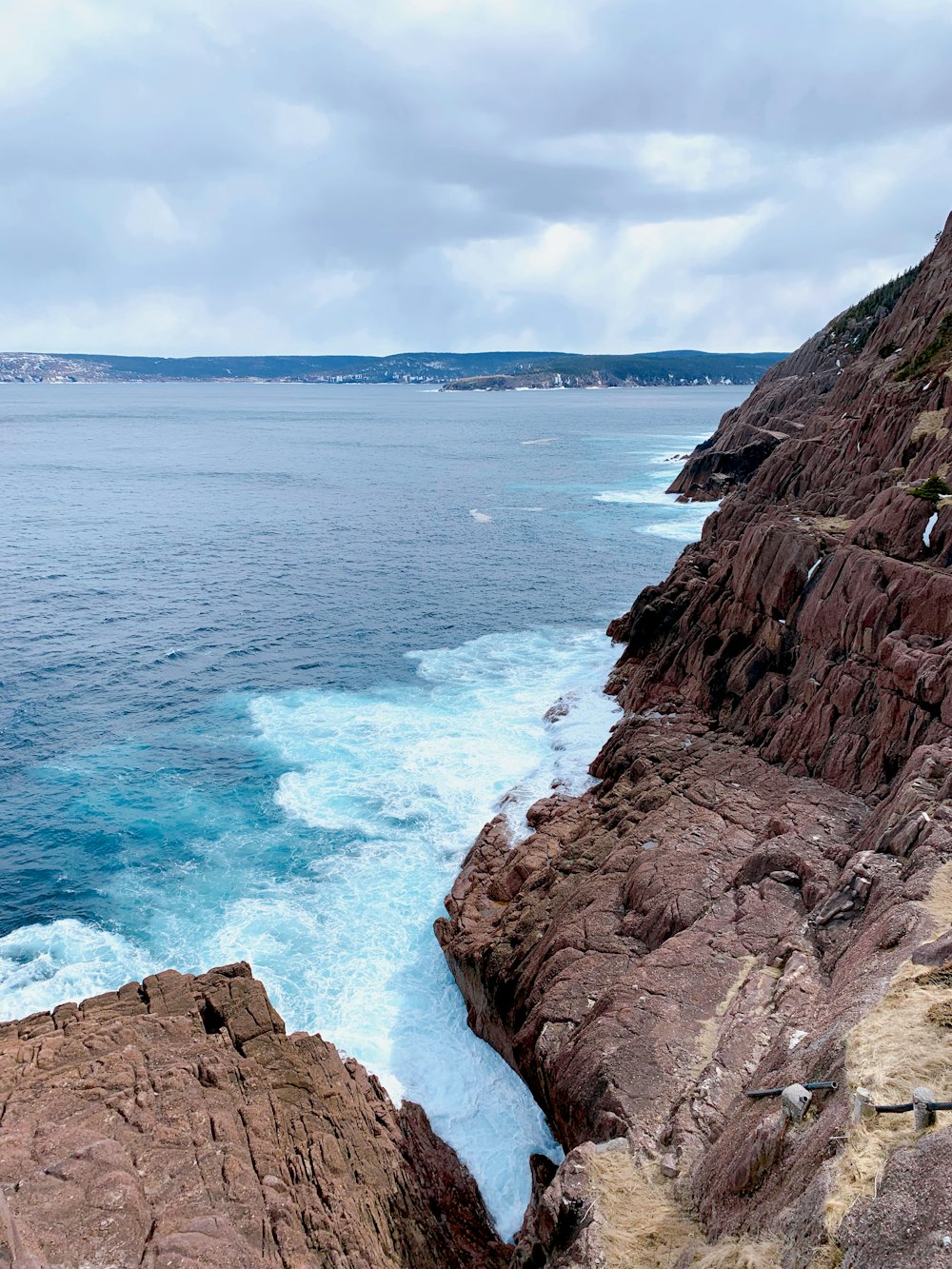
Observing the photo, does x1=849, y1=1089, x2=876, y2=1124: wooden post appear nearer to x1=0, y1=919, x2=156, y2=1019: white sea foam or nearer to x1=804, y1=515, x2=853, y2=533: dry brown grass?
x1=0, y1=919, x2=156, y2=1019: white sea foam

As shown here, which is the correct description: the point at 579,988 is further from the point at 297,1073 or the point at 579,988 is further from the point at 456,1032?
the point at 297,1073

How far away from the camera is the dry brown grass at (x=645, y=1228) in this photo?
13957 millimetres

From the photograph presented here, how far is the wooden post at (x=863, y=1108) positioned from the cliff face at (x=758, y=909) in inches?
9.4

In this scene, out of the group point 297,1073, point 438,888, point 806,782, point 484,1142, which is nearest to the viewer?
point 297,1073

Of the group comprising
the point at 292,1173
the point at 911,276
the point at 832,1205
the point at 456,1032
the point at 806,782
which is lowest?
the point at 456,1032

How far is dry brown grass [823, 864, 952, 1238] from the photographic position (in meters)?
12.6

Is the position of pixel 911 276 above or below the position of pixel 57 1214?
above

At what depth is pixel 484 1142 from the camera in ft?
84.5

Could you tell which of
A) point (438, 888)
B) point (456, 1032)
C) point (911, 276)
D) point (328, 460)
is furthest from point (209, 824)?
point (328, 460)

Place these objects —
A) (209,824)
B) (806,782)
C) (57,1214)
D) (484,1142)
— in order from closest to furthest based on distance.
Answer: (57,1214) < (484,1142) < (806,782) < (209,824)

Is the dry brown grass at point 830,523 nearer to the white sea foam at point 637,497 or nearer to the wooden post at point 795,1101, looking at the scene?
the wooden post at point 795,1101

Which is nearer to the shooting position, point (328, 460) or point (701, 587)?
point (701, 587)

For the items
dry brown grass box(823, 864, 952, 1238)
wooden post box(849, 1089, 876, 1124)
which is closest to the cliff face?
dry brown grass box(823, 864, 952, 1238)

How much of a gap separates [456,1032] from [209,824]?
1799 cm
